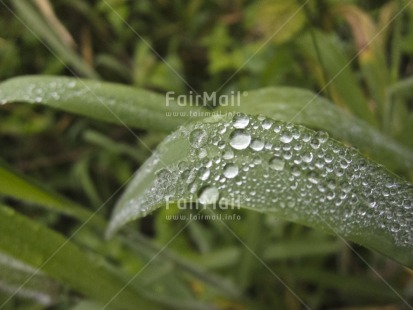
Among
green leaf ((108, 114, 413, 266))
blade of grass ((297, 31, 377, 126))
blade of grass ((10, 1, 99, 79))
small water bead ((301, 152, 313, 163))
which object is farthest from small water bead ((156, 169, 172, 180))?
blade of grass ((10, 1, 99, 79))

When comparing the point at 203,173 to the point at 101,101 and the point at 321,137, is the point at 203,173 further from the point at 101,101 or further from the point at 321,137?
the point at 101,101

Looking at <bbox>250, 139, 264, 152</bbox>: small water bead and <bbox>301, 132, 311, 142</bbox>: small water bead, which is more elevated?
<bbox>301, 132, 311, 142</bbox>: small water bead

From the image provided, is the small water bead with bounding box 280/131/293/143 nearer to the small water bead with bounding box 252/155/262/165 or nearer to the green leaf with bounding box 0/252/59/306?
the small water bead with bounding box 252/155/262/165

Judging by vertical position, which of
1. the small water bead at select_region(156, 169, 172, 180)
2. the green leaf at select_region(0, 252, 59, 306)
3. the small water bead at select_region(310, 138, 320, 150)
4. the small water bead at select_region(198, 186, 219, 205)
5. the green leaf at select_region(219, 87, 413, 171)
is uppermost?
the small water bead at select_region(310, 138, 320, 150)

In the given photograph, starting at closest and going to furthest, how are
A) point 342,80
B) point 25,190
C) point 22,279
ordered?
point 25,190 < point 22,279 < point 342,80

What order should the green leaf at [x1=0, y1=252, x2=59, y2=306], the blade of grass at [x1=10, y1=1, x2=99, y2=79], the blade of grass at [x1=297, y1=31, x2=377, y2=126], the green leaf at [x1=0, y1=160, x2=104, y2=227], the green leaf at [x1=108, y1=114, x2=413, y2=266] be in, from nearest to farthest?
1. the green leaf at [x1=108, y1=114, x2=413, y2=266]
2. the green leaf at [x1=0, y1=160, x2=104, y2=227]
3. the green leaf at [x1=0, y1=252, x2=59, y2=306]
4. the blade of grass at [x1=297, y1=31, x2=377, y2=126]
5. the blade of grass at [x1=10, y1=1, x2=99, y2=79]

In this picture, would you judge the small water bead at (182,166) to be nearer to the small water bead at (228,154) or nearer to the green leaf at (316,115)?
the small water bead at (228,154)

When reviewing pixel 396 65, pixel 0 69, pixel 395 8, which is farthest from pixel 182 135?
pixel 0 69

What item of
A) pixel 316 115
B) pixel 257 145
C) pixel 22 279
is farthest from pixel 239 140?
pixel 22 279

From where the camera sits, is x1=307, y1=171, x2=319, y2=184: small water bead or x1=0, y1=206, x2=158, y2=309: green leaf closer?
x1=307, y1=171, x2=319, y2=184: small water bead
